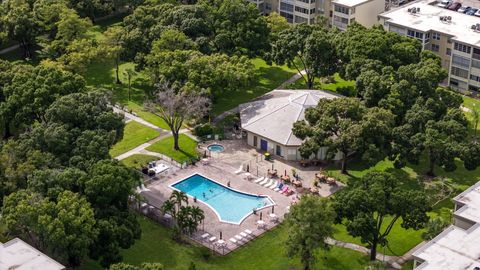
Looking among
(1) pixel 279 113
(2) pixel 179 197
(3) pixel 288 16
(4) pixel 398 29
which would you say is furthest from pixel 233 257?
(3) pixel 288 16

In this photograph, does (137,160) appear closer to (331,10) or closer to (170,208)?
(170,208)

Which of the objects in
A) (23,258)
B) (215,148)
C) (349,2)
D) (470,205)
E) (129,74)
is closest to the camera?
(23,258)

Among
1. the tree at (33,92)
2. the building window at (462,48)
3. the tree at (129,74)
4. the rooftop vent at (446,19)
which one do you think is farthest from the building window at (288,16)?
the tree at (33,92)

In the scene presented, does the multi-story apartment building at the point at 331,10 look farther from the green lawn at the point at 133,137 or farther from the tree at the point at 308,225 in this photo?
the tree at the point at 308,225

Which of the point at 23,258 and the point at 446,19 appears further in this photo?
the point at 446,19

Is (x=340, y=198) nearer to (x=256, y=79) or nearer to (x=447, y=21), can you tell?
(x=256, y=79)

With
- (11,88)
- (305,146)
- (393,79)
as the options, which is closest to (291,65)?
(393,79)

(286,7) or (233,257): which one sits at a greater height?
(286,7)
